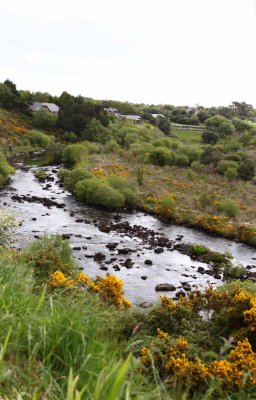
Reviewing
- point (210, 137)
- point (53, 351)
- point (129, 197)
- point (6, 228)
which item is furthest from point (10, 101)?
point (53, 351)

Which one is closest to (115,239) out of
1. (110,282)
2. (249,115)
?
(110,282)

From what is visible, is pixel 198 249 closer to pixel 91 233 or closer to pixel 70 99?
pixel 91 233

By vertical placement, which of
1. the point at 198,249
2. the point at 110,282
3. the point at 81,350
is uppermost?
the point at 81,350

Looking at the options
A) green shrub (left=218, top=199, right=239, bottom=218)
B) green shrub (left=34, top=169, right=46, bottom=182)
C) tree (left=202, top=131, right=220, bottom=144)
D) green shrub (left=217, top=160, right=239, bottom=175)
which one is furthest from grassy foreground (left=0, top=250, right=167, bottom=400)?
tree (left=202, top=131, right=220, bottom=144)

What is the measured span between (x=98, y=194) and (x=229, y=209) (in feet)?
39.9

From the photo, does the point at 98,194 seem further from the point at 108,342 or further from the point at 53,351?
the point at 53,351

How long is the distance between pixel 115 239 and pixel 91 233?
1.91m

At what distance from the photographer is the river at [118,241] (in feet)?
78.9

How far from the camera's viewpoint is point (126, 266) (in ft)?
83.0

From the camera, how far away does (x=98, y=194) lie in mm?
40031

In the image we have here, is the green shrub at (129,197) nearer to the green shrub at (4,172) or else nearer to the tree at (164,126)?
the green shrub at (4,172)

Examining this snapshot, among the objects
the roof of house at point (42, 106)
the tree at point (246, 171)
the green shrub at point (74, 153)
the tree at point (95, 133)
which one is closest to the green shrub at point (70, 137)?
the tree at point (95, 133)

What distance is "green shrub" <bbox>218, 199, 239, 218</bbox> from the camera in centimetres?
4000

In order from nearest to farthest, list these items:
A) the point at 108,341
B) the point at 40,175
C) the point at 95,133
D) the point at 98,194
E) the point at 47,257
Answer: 1. the point at 108,341
2. the point at 47,257
3. the point at 98,194
4. the point at 40,175
5. the point at 95,133
